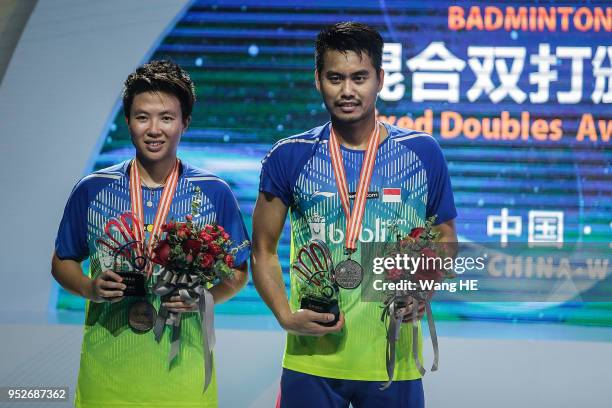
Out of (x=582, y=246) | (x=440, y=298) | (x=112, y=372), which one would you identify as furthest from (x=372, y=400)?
(x=582, y=246)

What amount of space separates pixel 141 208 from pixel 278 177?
501 millimetres

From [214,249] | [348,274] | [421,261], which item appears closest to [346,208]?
[348,274]

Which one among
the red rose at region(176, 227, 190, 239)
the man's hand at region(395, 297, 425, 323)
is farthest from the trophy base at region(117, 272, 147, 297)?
A: the man's hand at region(395, 297, 425, 323)

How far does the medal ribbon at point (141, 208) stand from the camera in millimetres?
3477

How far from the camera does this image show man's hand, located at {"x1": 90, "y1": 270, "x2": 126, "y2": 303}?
3350 mm

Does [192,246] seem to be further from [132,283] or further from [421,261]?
[421,261]

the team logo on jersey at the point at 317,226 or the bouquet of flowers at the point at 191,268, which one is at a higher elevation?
the team logo on jersey at the point at 317,226

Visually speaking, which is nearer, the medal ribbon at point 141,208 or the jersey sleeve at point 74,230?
the medal ribbon at point 141,208

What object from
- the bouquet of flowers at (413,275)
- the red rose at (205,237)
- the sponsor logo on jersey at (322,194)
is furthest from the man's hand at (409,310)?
the red rose at (205,237)

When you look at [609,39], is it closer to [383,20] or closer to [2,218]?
[383,20]

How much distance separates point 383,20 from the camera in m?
5.88

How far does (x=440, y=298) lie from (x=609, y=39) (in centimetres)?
181

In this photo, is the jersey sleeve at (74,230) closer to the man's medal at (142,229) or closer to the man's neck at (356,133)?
the man's medal at (142,229)

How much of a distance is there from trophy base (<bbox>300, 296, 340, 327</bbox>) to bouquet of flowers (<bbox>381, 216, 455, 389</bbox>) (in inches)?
6.7
